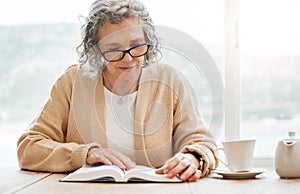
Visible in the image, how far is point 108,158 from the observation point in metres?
1.79

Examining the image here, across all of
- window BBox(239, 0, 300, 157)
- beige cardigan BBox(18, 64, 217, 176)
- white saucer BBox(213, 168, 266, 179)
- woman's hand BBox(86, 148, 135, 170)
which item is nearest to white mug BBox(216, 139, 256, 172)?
white saucer BBox(213, 168, 266, 179)

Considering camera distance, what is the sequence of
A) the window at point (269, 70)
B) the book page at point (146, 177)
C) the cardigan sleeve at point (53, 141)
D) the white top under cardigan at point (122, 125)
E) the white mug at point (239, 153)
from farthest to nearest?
the window at point (269, 70)
the white top under cardigan at point (122, 125)
the cardigan sleeve at point (53, 141)
the white mug at point (239, 153)
the book page at point (146, 177)

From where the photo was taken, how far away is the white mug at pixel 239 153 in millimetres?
1755

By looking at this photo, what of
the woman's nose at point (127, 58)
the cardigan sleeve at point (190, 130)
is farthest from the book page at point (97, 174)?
the woman's nose at point (127, 58)

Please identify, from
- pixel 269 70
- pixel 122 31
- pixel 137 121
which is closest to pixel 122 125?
pixel 137 121

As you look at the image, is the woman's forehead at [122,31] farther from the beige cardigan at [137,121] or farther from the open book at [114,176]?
the open book at [114,176]

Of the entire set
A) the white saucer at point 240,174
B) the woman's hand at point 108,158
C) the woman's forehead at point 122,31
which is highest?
the woman's forehead at point 122,31

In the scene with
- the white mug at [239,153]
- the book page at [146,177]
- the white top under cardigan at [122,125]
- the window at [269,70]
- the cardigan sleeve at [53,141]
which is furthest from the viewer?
the window at [269,70]

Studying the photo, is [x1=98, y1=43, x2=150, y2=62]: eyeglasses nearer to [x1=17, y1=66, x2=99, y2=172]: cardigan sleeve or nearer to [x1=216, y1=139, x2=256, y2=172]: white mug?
[x1=17, y1=66, x2=99, y2=172]: cardigan sleeve

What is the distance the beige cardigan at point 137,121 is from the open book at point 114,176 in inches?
9.3

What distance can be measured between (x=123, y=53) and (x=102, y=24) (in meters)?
0.15

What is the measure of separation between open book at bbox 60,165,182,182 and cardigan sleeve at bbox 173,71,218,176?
0.20 m

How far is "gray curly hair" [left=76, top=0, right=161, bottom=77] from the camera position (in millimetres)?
1942

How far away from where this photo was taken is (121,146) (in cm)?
202
